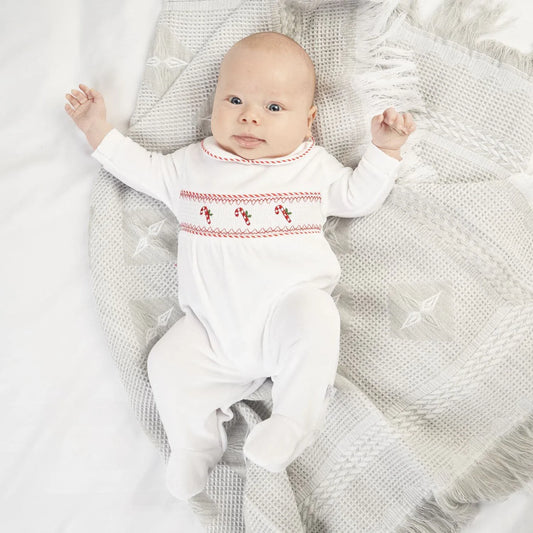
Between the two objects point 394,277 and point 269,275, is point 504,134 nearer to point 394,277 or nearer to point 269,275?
point 394,277

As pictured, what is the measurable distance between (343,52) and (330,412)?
0.75m

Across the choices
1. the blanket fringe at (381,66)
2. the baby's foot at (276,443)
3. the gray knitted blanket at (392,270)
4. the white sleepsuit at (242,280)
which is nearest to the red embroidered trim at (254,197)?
the white sleepsuit at (242,280)

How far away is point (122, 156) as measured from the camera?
1.48 meters

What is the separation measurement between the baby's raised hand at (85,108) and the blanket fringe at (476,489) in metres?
1.02

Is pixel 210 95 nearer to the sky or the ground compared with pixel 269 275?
nearer to the sky

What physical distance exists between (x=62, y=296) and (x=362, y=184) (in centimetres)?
68

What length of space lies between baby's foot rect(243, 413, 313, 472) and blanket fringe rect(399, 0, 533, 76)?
0.84 m

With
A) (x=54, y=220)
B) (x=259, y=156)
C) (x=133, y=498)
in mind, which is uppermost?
(x=259, y=156)

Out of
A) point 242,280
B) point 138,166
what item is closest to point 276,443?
point 242,280

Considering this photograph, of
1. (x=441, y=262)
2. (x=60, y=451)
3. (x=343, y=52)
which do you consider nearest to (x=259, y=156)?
(x=343, y=52)

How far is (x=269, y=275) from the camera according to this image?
4.47 feet

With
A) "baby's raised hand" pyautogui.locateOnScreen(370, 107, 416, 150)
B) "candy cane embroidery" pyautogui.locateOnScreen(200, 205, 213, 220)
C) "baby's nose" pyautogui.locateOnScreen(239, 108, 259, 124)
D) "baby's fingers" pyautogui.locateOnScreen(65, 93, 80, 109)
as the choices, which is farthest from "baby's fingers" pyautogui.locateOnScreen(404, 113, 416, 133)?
"baby's fingers" pyautogui.locateOnScreen(65, 93, 80, 109)

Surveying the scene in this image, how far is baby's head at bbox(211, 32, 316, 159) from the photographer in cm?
137

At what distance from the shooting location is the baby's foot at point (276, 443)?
1.21m
